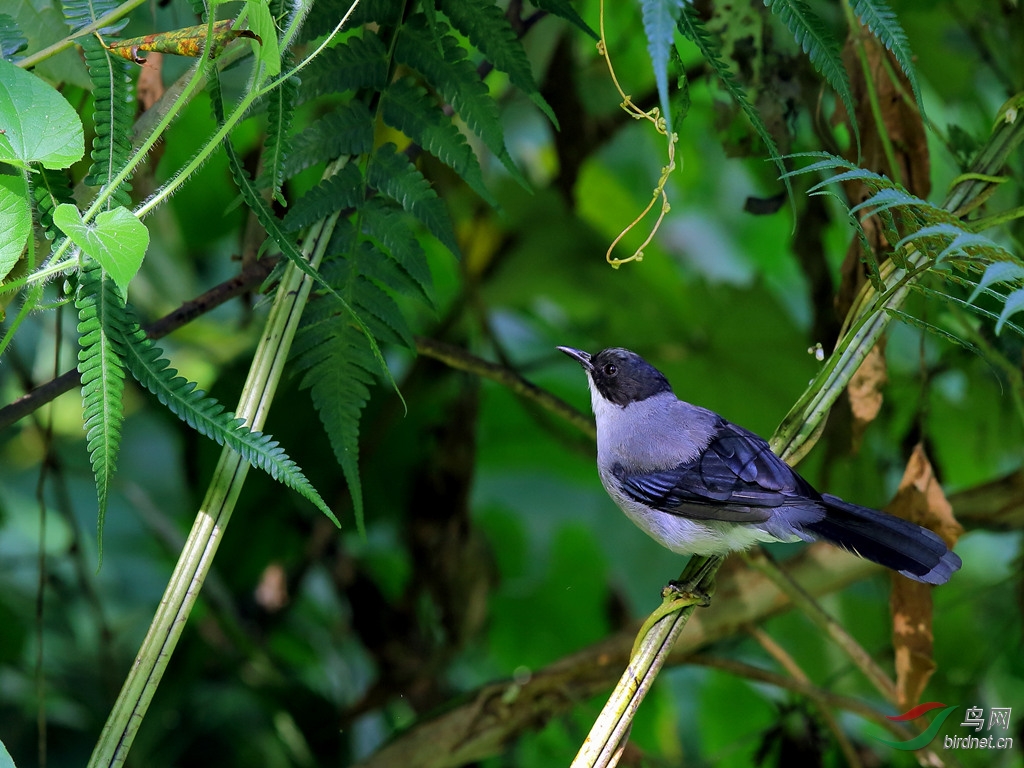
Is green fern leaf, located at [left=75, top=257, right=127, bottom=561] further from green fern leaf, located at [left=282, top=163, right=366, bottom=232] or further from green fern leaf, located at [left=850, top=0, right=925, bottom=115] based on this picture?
green fern leaf, located at [left=850, top=0, right=925, bottom=115]

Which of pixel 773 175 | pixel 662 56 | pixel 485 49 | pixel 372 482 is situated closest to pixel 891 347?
pixel 773 175

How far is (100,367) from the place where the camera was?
1287 mm

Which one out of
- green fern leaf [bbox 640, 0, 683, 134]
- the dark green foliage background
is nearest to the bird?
the dark green foliage background

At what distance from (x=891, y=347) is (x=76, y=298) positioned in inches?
141

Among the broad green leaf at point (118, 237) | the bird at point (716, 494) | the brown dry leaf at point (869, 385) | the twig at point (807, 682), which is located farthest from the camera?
the twig at point (807, 682)

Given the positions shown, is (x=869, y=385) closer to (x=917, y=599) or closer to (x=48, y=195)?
(x=917, y=599)

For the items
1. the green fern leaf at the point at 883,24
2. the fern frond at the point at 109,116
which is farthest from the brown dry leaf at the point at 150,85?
the green fern leaf at the point at 883,24

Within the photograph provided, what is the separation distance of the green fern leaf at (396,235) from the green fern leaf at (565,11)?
0.44 m

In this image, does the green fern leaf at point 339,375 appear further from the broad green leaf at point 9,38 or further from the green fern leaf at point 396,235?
the broad green leaf at point 9,38

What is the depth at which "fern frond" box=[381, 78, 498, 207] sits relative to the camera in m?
1.63

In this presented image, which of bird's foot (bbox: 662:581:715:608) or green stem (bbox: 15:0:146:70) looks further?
bird's foot (bbox: 662:581:715:608)

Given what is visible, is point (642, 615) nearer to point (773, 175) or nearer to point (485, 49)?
point (773, 175)

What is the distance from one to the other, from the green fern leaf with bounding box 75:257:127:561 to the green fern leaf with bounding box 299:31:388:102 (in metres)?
0.53

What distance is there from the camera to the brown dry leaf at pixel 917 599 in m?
1.93
